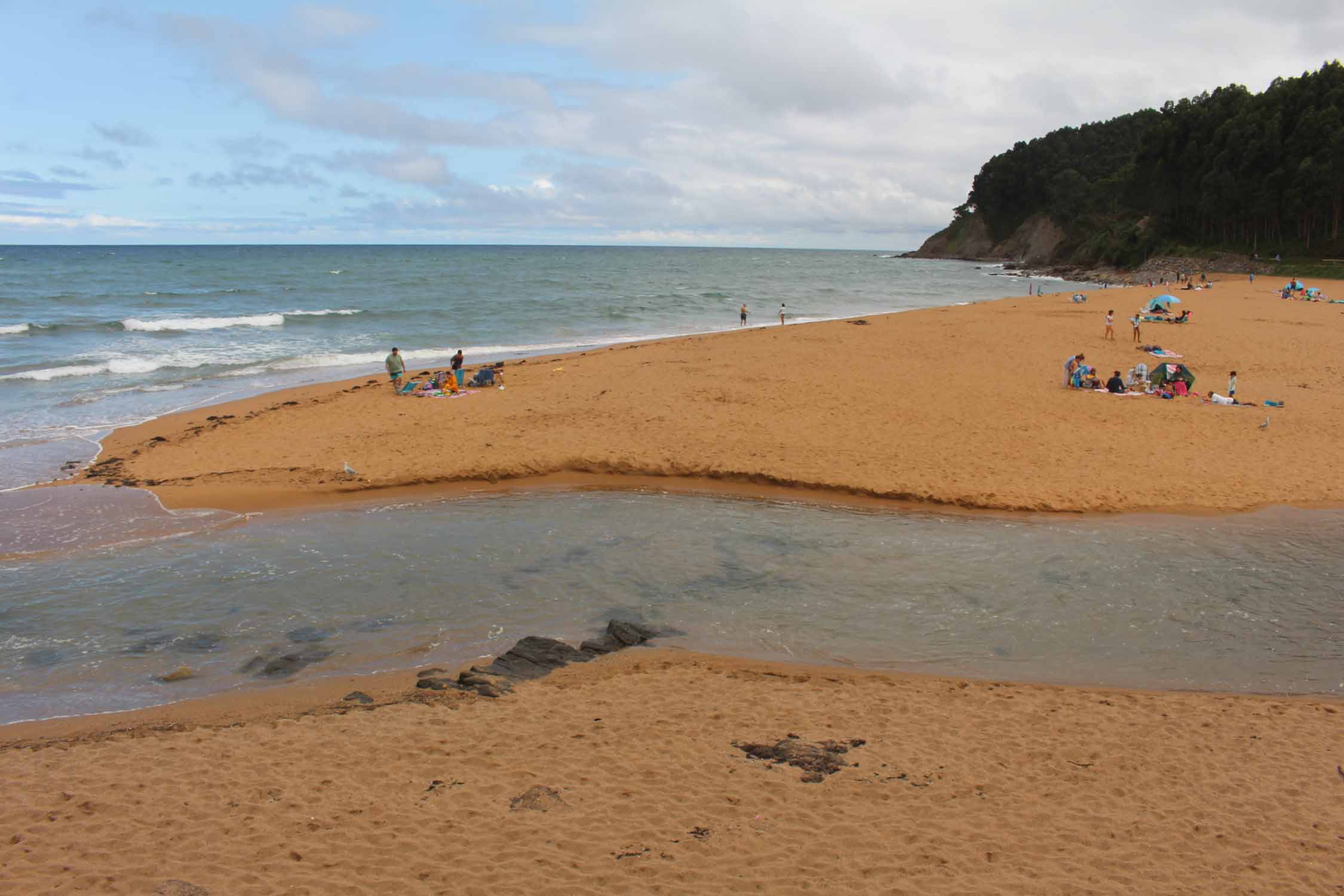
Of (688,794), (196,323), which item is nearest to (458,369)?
(688,794)

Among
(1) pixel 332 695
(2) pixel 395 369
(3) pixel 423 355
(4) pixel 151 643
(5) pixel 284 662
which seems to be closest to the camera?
(1) pixel 332 695

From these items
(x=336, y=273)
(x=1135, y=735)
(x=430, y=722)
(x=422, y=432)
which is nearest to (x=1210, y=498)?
(x=1135, y=735)

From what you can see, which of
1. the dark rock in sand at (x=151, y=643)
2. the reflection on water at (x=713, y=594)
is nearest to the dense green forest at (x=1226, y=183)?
the reflection on water at (x=713, y=594)

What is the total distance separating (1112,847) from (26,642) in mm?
10179

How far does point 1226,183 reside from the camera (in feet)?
199

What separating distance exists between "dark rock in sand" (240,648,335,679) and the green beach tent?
60.0ft

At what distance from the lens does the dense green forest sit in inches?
2157

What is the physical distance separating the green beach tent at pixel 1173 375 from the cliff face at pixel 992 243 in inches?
3449

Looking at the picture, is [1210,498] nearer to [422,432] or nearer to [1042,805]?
[1042,805]

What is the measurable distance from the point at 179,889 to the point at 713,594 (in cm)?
611

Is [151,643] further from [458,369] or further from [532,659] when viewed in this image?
[458,369]

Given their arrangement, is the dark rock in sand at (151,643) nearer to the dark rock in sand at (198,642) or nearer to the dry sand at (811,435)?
the dark rock in sand at (198,642)

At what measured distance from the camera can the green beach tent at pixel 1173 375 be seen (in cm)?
1836

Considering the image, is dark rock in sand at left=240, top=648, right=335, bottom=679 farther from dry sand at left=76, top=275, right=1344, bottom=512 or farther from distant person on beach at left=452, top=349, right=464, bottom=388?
distant person on beach at left=452, top=349, right=464, bottom=388
